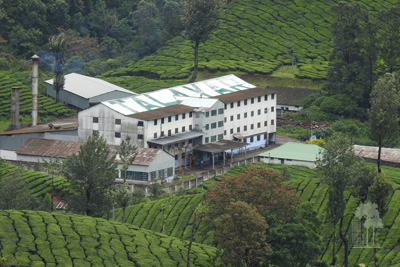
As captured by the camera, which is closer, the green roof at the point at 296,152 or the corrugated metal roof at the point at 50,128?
the green roof at the point at 296,152

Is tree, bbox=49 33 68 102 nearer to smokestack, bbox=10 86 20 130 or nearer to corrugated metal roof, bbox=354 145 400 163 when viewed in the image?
smokestack, bbox=10 86 20 130

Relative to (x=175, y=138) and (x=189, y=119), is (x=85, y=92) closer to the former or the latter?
(x=189, y=119)

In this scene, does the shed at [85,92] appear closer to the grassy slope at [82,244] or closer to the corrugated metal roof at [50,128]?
the corrugated metal roof at [50,128]

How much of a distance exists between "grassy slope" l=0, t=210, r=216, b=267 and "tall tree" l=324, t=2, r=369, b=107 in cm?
5727

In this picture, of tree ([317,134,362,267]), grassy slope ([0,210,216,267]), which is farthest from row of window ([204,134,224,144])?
grassy slope ([0,210,216,267])

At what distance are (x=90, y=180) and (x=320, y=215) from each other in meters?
19.2

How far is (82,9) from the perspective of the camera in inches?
6339

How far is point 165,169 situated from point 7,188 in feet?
71.0

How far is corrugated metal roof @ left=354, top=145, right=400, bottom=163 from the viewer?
3912 inches

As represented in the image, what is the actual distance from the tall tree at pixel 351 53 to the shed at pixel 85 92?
28.2m

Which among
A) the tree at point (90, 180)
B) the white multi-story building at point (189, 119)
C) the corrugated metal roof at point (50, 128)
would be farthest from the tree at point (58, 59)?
the tree at point (90, 180)

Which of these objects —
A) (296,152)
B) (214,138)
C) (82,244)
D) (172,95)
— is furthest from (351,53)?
(82,244)

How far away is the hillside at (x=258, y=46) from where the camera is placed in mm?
135500

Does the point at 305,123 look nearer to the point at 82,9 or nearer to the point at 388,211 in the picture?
the point at 388,211
